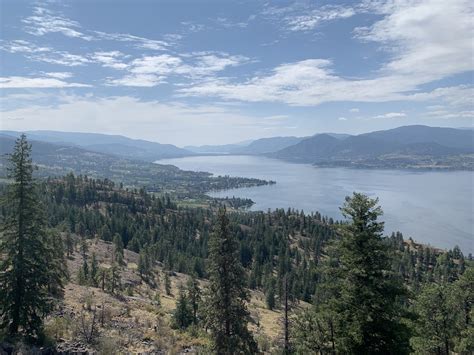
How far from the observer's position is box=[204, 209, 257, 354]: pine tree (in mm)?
28016

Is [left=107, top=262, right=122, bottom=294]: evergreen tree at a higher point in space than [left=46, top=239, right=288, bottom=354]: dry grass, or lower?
lower

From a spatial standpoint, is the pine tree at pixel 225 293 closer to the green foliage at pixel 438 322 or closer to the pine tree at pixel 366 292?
the pine tree at pixel 366 292

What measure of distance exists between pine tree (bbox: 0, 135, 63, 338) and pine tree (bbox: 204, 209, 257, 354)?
11.1 metres

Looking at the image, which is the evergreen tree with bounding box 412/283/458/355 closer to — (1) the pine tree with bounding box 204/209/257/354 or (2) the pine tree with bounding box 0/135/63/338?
(1) the pine tree with bounding box 204/209/257/354

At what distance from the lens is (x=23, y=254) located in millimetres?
A: 25094

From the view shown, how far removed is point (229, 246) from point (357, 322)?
1154 cm

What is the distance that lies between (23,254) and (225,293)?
46.2 ft

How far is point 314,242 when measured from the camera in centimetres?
17875

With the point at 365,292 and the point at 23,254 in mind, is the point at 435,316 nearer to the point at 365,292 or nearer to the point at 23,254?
the point at 365,292

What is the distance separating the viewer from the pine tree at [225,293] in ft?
91.9

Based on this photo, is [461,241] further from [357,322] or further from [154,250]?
[357,322]

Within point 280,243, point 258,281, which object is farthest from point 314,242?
point 258,281

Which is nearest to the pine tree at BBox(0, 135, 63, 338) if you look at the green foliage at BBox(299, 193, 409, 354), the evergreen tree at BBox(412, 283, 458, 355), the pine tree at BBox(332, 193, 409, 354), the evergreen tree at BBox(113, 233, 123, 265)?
the green foliage at BBox(299, 193, 409, 354)

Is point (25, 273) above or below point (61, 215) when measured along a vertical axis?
above
